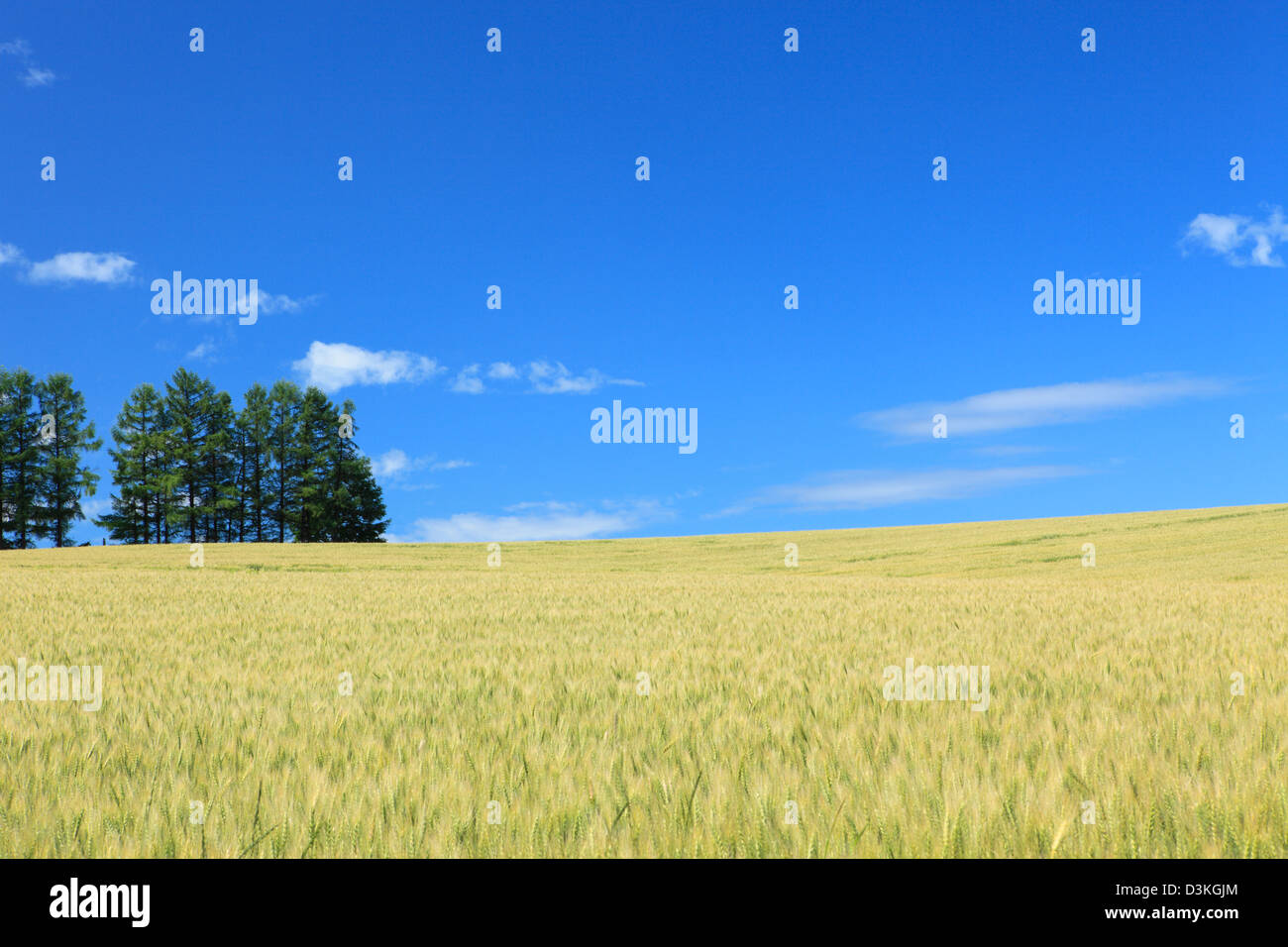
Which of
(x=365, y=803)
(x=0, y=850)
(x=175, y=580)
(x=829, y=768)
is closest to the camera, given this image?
(x=0, y=850)

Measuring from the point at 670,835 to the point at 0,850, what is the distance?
8.33ft

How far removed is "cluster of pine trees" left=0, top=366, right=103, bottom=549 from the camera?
189 feet

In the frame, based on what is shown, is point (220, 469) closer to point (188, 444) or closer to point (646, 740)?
point (188, 444)

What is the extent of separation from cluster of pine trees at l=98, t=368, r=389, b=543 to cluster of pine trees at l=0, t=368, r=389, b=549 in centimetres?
8

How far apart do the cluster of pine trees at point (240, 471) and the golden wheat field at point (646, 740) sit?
55.6 m

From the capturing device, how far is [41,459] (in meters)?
58.6

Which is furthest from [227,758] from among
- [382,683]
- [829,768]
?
[829,768]

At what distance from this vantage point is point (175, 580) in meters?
21.1

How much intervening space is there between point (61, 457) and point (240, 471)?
12.1 metres
